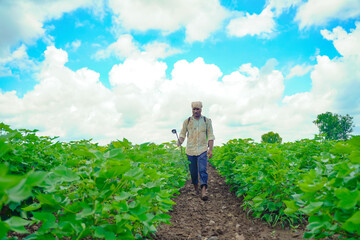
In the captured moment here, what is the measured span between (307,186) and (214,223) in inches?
121

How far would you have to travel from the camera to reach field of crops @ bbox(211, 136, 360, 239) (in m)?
1.91

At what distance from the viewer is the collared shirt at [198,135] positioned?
A: 6.73m

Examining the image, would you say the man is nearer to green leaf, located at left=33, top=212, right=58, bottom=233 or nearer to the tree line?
green leaf, located at left=33, top=212, right=58, bottom=233

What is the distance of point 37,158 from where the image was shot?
4059 mm

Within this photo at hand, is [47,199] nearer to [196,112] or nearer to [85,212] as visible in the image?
[85,212]

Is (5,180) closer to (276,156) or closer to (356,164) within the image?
(356,164)

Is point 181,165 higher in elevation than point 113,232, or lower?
higher

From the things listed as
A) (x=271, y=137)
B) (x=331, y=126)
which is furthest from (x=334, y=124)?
(x=271, y=137)

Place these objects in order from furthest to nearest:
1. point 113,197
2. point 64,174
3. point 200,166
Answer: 1. point 200,166
2. point 113,197
3. point 64,174

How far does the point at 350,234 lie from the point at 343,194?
636 mm

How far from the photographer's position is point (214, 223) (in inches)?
185

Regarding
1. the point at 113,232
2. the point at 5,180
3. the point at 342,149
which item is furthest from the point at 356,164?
the point at 5,180

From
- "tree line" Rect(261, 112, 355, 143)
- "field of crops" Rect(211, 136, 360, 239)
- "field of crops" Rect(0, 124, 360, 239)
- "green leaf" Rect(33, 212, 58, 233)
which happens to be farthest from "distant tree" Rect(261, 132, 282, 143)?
"green leaf" Rect(33, 212, 58, 233)

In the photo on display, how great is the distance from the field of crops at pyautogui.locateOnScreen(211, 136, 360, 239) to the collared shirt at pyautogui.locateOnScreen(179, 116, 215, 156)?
99 cm
